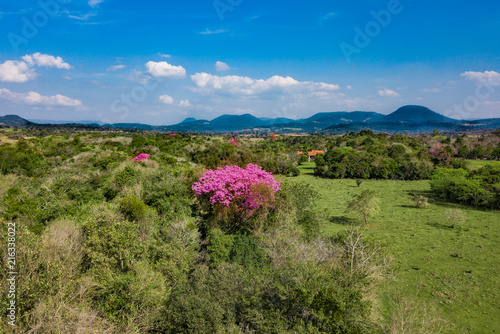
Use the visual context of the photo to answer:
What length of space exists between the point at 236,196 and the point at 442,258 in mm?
14576

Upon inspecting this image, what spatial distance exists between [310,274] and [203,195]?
8187 millimetres

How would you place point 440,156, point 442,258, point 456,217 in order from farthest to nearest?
1. point 440,156
2. point 456,217
3. point 442,258

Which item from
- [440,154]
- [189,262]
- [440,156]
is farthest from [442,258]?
[440,154]

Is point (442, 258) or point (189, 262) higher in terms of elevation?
point (189, 262)

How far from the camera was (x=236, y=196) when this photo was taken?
43.8ft

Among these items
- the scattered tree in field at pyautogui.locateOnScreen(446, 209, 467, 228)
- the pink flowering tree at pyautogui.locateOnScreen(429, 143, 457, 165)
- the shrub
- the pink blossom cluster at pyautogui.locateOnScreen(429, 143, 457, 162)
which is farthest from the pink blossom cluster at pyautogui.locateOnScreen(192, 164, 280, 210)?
the pink blossom cluster at pyautogui.locateOnScreen(429, 143, 457, 162)

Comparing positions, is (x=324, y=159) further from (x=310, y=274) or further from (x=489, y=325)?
(x=310, y=274)

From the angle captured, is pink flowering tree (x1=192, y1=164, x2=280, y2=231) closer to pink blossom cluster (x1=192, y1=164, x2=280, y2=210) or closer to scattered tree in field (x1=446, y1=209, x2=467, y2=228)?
pink blossom cluster (x1=192, y1=164, x2=280, y2=210)

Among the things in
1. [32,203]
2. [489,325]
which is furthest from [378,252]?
[32,203]

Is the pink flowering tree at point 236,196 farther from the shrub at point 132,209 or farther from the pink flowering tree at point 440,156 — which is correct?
the pink flowering tree at point 440,156

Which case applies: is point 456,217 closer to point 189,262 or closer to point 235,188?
point 235,188

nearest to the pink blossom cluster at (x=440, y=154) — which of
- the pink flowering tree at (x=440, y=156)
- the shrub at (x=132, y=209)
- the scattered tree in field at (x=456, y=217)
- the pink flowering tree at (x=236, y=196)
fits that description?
the pink flowering tree at (x=440, y=156)

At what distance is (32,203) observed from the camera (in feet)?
42.8

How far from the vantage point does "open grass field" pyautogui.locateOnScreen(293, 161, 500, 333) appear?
450 inches
